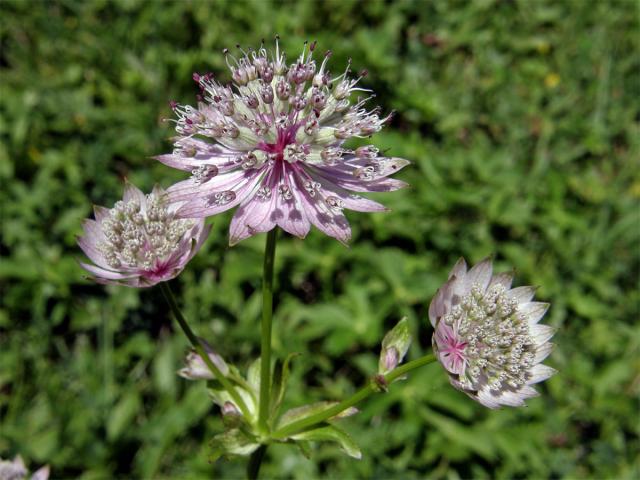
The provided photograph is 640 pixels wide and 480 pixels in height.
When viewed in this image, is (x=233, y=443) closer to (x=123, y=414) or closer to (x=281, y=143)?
(x=281, y=143)

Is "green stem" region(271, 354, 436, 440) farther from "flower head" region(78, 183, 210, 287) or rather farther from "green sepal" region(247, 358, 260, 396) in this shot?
"flower head" region(78, 183, 210, 287)

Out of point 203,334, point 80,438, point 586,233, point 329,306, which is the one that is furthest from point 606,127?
point 80,438

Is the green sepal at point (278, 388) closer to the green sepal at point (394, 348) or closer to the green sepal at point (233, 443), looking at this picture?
the green sepal at point (233, 443)

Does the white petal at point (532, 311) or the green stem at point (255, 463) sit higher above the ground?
the white petal at point (532, 311)

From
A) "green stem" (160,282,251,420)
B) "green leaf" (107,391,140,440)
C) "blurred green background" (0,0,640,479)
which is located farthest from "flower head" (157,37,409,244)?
"green leaf" (107,391,140,440)

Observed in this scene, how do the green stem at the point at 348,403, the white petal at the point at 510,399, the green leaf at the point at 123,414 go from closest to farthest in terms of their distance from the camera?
the green stem at the point at 348,403 < the white petal at the point at 510,399 < the green leaf at the point at 123,414

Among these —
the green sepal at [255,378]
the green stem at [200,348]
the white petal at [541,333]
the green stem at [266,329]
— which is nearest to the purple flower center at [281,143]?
the green stem at [266,329]

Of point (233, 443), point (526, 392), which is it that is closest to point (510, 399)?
point (526, 392)
